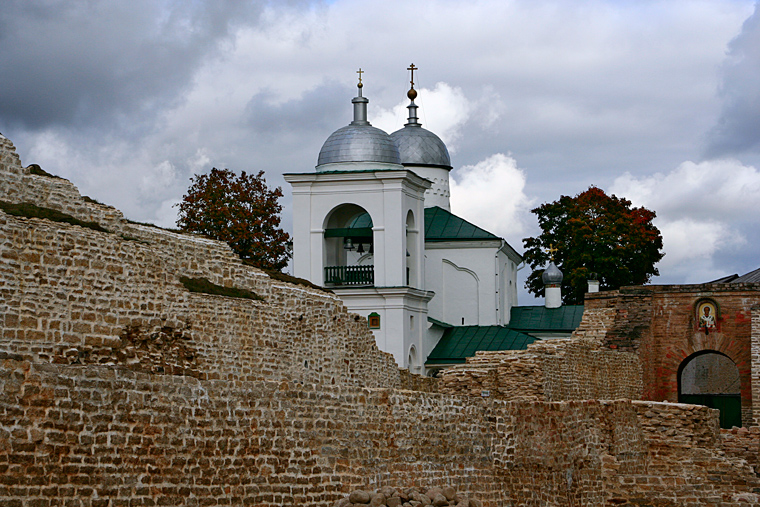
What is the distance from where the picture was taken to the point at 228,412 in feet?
35.6

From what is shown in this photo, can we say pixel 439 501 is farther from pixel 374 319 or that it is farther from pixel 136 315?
pixel 374 319

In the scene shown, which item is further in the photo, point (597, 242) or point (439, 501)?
point (597, 242)

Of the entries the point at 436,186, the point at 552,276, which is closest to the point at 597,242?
the point at 552,276

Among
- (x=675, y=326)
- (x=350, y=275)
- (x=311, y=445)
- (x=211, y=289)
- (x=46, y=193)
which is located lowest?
(x=311, y=445)

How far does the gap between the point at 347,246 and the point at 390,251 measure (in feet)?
7.49

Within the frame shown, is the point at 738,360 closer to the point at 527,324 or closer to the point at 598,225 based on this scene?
the point at 527,324

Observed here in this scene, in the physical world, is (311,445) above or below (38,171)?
below

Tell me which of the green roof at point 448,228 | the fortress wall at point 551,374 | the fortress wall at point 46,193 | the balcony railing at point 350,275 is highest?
the green roof at point 448,228

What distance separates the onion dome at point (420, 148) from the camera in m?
45.3

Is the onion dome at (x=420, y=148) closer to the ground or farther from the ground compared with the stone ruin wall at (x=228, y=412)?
farther from the ground

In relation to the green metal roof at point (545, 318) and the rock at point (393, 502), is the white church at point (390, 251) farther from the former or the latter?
the rock at point (393, 502)

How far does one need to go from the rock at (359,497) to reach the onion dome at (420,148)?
3386 cm

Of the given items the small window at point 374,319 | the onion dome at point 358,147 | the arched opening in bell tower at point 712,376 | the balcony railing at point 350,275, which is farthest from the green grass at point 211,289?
the arched opening in bell tower at point 712,376

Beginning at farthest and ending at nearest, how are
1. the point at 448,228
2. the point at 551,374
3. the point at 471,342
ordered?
1. the point at 448,228
2. the point at 471,342
3. the point at 551,374
